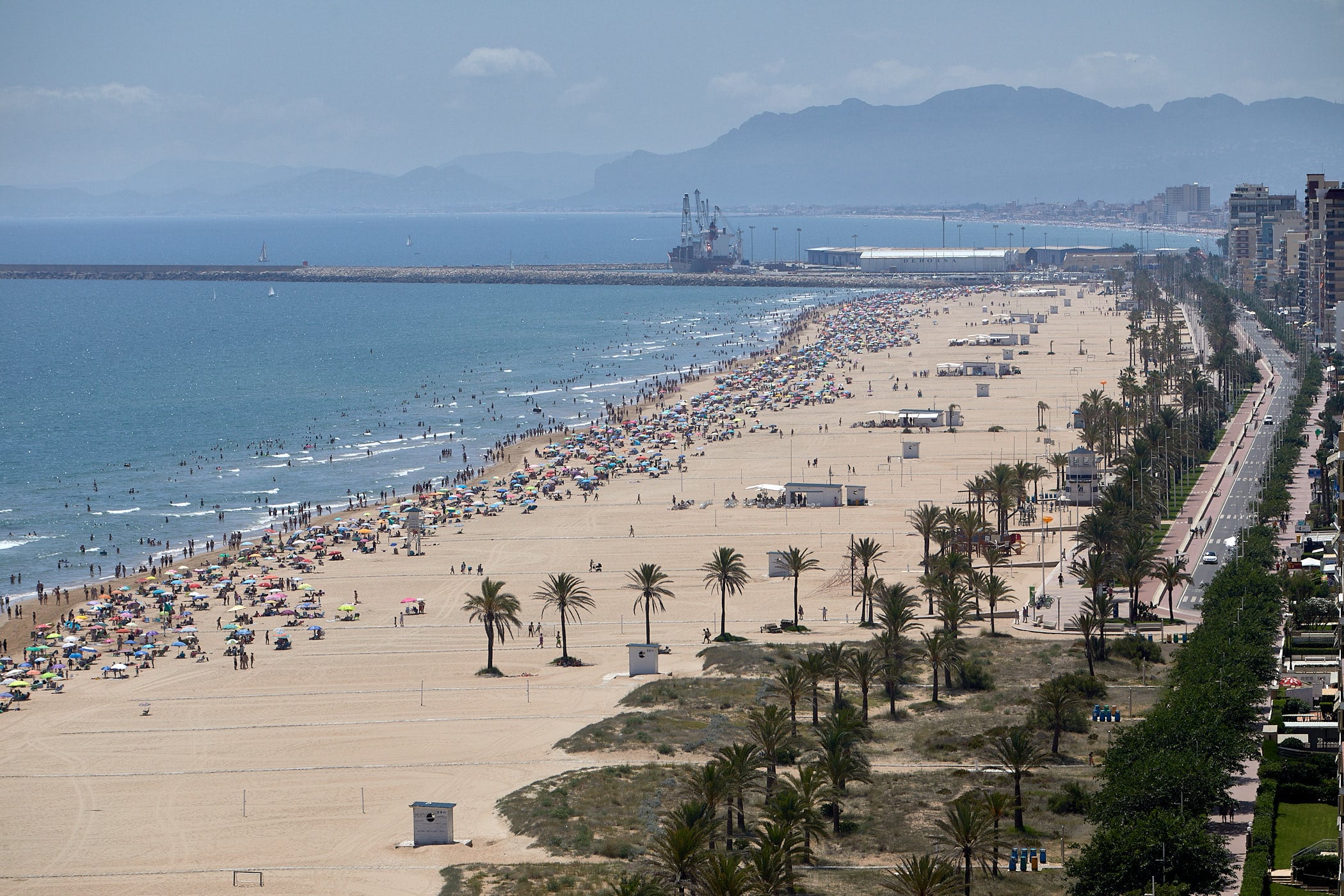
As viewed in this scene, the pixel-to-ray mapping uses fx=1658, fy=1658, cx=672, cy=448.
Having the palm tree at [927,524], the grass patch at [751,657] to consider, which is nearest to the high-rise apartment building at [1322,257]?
the palm tree at [927,524]

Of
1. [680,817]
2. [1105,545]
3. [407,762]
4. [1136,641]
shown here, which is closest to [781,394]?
[1105,545]

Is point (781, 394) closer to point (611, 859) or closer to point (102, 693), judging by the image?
point (102, 693)

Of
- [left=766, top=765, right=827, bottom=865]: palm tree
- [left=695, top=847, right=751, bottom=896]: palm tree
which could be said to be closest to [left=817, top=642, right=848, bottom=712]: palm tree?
[left=766, top=765, right=827, bottom=865]: palm tree

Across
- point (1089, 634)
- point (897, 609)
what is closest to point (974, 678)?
point (897, 609)

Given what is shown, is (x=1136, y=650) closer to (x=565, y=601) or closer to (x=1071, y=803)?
(x=1071, y=803)

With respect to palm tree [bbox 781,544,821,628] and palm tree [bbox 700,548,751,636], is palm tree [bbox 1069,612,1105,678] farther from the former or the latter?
palm tree [bbox 700,548,751,636]

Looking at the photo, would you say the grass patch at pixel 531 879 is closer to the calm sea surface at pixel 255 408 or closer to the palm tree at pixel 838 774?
the palm tree at pixel 838 774
